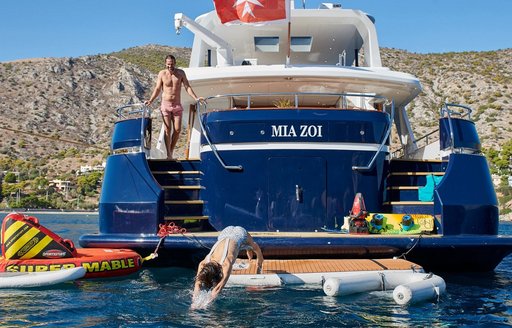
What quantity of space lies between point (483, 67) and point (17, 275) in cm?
8433

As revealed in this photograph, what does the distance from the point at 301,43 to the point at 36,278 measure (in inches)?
315

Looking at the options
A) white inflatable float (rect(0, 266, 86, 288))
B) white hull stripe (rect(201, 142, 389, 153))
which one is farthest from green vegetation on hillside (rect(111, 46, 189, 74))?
white inflatable float (rect(0, 266, 86, 288))

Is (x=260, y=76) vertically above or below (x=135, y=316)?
above

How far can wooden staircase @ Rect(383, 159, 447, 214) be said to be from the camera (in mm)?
9781

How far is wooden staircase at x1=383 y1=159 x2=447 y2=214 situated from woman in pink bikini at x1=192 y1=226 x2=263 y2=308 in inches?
110

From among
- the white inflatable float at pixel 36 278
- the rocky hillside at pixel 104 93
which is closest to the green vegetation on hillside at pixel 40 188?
the rocky hillside at pixel 104 93

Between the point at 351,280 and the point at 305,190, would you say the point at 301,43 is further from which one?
the point at 351,280

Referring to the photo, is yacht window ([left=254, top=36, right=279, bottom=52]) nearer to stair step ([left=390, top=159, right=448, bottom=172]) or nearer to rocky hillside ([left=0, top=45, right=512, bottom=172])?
stair step ([left=390, top=159, right=448, bottom=172])

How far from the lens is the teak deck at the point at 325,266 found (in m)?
7.93

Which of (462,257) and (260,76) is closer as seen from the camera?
(462,257)

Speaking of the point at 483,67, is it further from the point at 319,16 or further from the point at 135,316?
the point at 135,316

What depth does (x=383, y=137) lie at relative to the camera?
978 centimetres

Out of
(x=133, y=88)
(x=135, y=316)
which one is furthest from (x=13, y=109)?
(x=135, y=316)

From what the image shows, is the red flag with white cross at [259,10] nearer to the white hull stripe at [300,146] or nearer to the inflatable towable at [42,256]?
the white hull stripe at [300,146]
